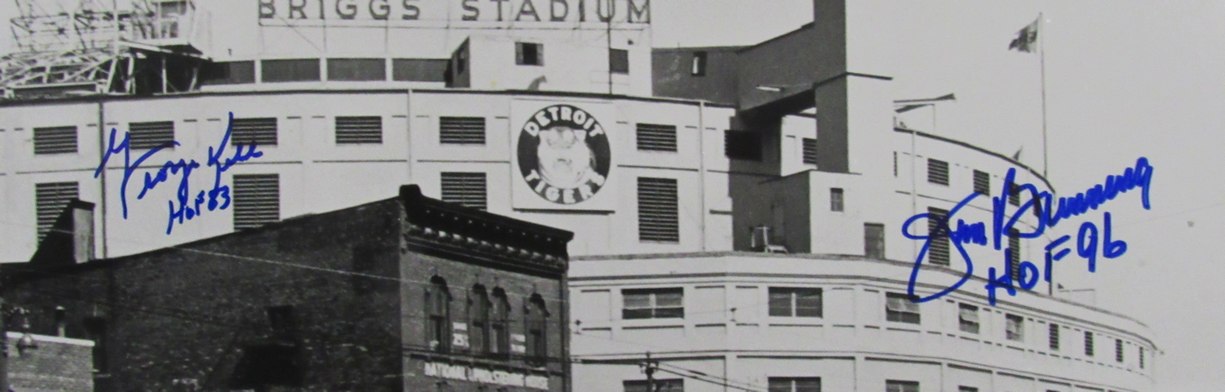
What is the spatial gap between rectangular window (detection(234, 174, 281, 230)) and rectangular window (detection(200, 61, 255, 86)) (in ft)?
24.2

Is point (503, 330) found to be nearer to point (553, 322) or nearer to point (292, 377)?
→ point (553, 322)

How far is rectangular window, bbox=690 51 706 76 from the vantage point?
10756 cm

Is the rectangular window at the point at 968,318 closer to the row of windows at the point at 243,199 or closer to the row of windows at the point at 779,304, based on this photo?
the row of windows at the point at 779,304

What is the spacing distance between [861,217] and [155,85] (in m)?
34.5

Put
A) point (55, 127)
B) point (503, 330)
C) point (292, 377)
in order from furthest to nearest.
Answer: point (55, 127)
point (503, 330)
point (292, 377)

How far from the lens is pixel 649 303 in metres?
92.3

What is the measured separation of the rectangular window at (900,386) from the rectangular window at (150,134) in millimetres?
34092

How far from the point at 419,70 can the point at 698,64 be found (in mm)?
14056

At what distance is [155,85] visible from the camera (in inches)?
4090

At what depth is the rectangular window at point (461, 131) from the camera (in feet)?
324

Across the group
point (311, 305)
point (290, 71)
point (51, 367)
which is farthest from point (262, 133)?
point (51, 367)

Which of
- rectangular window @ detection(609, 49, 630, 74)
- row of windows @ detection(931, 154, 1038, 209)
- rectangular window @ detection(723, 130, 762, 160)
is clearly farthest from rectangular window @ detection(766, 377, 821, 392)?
rectangular window @ detection(609, 49, 630, 74)

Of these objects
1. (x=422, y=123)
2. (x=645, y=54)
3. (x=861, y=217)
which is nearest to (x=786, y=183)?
(x=861, y=217)

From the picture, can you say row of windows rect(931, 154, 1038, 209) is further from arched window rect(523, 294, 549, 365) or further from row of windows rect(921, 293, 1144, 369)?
arched window rect(523, 294, 549, 365)
